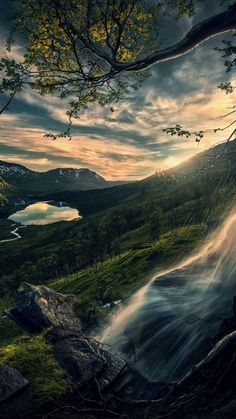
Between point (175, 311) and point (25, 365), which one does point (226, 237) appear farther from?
point (25, 365)

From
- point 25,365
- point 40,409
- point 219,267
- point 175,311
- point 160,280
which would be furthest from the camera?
point 160,280

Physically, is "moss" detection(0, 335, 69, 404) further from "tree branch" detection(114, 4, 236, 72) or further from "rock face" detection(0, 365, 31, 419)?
"tree branch" detection(114, 4, 236, 72)

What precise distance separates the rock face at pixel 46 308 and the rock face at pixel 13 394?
25.8 ft

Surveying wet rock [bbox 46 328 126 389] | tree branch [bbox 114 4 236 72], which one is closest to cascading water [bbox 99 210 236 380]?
wet rock [bbox 46 328 126 389]

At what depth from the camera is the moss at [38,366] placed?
12.1 m

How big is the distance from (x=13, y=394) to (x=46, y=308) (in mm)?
10693

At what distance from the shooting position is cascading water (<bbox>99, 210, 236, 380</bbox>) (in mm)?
14359

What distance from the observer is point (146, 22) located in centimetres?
1739

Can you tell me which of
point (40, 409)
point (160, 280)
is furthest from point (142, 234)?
point (40, 409)

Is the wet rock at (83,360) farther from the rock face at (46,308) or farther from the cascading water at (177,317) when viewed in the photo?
the rock face at (46,308)

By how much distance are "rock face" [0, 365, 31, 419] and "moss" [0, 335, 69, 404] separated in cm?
36

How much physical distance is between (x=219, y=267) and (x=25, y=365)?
10.1m

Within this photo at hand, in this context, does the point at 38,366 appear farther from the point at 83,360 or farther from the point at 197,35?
the point at 197,35

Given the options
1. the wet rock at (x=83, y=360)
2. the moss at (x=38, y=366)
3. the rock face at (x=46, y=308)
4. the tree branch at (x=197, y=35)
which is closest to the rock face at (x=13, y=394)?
the moss at (x=38, y=366)
